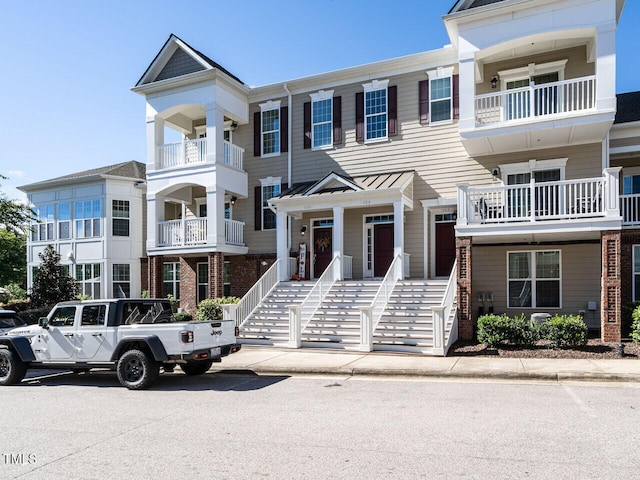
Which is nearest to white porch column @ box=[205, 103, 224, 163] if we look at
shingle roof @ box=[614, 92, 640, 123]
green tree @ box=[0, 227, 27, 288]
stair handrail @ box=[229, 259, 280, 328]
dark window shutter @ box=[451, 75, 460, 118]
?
stair handrail @ box=[229, 259, 280, 328]

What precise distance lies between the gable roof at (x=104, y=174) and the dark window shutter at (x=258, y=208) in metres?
8.17

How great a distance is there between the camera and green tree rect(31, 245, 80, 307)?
70.0 ft

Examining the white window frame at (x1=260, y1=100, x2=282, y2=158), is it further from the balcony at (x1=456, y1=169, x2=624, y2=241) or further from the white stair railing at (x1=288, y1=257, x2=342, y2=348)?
the balcony at (x1=456, y1=169, x2=624, y2=241)

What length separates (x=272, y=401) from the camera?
846 centimetres

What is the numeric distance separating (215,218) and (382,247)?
6.27 metres

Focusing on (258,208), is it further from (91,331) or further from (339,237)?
(91,331)

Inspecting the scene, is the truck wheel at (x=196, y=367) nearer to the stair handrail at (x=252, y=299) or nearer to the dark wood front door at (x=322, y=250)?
the stair handrail at (x=252, y=299)

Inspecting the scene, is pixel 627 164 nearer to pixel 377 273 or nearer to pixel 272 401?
pixel 377 273

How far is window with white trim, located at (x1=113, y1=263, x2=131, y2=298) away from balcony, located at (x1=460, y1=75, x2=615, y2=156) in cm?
1747

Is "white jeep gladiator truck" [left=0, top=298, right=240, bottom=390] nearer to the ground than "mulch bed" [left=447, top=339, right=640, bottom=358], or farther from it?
farther from it

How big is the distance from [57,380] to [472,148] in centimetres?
1321

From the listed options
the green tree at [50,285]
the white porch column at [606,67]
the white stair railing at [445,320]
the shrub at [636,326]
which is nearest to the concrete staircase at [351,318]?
the white stair railing at [445,320]

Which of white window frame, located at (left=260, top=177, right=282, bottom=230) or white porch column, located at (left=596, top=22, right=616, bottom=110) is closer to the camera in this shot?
white porch column, located at (left=596, top=22, right=616, bottom=110)

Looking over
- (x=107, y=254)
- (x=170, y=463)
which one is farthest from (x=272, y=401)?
(x=107, y=254)
